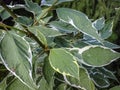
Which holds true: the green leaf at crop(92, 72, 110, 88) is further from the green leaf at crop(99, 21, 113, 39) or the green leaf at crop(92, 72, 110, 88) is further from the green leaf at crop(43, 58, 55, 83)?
the green leaf at crop(43, 58, 55, 83)

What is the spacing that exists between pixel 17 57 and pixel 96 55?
20 centimetres

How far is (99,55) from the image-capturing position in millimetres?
678

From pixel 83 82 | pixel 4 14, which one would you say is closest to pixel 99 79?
pixel 83 82

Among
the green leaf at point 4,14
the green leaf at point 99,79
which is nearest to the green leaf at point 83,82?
the green leaf at point 99,79

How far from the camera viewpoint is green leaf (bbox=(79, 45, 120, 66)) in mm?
667

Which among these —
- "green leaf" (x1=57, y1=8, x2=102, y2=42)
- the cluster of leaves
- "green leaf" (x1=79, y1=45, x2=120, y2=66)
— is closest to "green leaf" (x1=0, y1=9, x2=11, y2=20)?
the cluster of leaves

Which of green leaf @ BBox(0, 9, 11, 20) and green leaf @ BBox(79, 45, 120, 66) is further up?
green leaf @ BBox(0, 9, 11, 20)

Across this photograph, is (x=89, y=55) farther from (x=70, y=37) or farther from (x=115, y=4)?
(x=115, y=4)

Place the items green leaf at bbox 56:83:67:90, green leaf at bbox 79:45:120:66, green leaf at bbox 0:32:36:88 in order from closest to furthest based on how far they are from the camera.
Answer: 1. green leaf at bbox 0:32:36:88
2. green leaf at bbox 79:45:120:66
3. green leaf at bbox 56:83:67:90

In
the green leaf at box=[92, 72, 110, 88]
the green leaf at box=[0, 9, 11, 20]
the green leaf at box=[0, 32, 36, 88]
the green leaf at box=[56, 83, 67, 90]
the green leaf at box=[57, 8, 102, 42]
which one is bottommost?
the green leaf at box=[92, 72, 110, 88]

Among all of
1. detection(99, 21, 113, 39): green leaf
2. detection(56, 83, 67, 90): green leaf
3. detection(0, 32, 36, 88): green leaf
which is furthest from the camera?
detection(99, 21, 113, 39): green leaf

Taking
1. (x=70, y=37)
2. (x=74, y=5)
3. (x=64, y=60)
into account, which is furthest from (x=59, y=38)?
(x=74, y=5)

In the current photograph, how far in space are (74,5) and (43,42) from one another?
115cm

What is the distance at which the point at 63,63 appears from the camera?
1.91 ft
